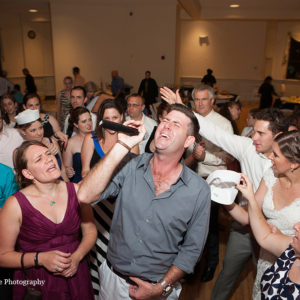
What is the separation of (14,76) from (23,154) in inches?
479

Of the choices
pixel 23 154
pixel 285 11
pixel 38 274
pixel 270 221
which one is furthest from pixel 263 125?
pixel 285 11

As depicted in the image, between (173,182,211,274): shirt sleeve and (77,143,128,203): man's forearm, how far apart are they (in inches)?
18.9

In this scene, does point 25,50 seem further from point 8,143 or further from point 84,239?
point 84,239

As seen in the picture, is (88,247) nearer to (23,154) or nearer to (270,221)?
(23,154)

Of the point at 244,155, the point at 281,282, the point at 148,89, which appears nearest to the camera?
the point at 281,282

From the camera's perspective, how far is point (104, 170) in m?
1.43

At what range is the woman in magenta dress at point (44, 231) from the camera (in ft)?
5.25

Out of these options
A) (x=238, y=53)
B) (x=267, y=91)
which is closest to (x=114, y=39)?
(x=238, y=53)

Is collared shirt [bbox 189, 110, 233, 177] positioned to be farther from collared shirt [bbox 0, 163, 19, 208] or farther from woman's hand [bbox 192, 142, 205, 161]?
collared shirt [bbox 0, 163, 19, 208]

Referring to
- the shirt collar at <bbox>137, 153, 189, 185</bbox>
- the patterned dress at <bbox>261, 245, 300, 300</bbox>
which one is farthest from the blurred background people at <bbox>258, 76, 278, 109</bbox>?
the patterned dress at <bbox>261, 245, 300, 300</bbox>

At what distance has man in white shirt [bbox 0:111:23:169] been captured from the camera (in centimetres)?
263

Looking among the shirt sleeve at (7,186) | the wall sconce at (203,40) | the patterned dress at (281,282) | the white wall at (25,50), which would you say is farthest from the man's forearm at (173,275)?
the white wall at (25,50)

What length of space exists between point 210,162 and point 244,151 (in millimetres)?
715

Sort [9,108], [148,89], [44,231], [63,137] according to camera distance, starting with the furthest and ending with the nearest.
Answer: [148,89] < [9,108] < [63,137] < [44,231]
